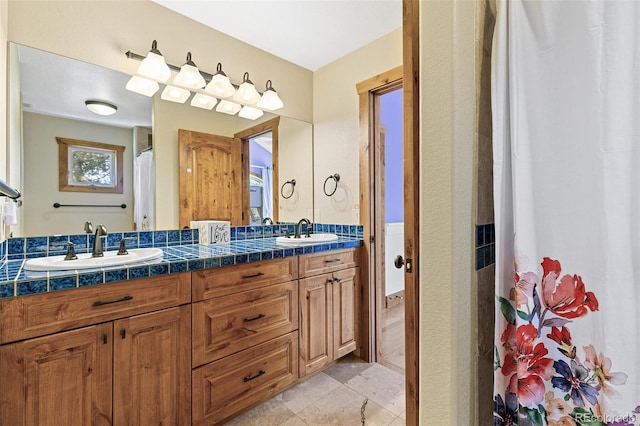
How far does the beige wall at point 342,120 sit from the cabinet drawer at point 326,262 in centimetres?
32

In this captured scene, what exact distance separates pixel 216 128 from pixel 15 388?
1.74 metres

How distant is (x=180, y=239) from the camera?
1944mm

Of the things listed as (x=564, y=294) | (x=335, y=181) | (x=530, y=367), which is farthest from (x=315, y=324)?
(x=564, y=294)

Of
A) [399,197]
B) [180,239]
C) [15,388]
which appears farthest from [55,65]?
[399,197]

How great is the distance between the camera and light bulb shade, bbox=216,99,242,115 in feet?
7.15

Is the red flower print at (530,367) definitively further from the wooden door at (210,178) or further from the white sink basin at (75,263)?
the wooden door at (210,178)

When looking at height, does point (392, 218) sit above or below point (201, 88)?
below

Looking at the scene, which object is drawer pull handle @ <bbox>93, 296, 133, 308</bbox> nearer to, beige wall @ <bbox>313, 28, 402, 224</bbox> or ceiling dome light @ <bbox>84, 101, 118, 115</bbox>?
ceiling dome light @ <bbox>84, 101, 118, 115</bbox>

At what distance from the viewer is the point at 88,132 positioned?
1.67 metres

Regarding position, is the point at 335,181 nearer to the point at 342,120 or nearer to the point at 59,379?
the point at 342,120

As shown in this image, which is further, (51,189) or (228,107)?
(228,107)

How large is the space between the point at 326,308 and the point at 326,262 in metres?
0.33

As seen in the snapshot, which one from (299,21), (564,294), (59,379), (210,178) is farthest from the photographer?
(210,178)

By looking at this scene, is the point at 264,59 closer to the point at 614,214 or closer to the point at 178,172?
the point at 178,172
